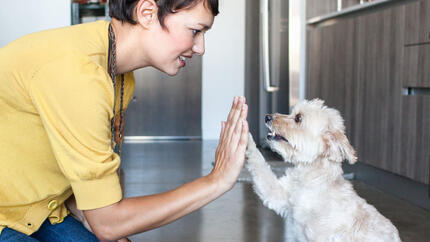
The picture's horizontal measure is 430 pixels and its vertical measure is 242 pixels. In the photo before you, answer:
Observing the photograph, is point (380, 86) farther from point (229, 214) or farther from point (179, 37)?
point (179, 37)

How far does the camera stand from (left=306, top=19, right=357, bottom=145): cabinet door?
12.6 feet

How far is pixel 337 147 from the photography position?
188 cm

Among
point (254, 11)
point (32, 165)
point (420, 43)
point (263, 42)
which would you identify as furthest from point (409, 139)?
point (254, 11)

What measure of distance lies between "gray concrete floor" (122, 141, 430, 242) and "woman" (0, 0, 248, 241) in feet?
4.41

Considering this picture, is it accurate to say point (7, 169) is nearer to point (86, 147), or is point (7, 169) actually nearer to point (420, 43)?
point (86, 147)

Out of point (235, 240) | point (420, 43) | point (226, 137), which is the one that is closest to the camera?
point (226, 137)

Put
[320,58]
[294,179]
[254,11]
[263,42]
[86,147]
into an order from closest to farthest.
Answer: [86,147]
[294,179]
[320,58]
[263,42]
[254,11]

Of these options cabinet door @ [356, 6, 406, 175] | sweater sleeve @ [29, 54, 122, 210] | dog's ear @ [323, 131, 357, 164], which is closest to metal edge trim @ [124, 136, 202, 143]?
cabinet door @ [356, 6, 406, 175]

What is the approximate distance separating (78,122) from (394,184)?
2.79 metres

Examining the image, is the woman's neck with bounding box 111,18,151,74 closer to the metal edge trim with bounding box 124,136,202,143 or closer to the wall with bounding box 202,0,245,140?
the metal edge trim with bounding box 124,136,202,143

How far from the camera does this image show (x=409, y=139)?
3100 millimetres

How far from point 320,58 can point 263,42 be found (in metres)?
0.64

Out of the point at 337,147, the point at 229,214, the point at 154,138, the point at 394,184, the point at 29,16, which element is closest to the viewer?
the point at 337,147

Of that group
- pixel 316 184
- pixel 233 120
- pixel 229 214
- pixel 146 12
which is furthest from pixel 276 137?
pixel 229 214
